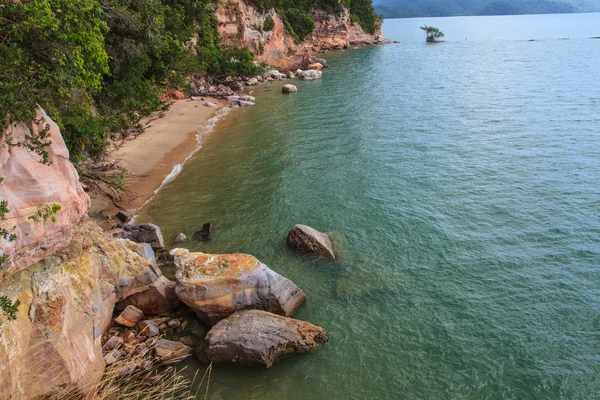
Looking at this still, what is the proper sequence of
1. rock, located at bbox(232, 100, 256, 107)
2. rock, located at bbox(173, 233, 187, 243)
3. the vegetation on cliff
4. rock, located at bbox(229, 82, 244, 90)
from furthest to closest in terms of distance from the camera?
rock, located at bbox(229, 82, 244, 90) → rock, located at bbox(232, 100, 256, 107) → rock, located at bbox(173, 233, 187, 243) → the vegetation on cliff

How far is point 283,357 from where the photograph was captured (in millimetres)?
11539

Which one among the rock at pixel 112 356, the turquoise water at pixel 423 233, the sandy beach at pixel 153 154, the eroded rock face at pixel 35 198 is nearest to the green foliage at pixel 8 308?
the eroded rock face at pixel 35 198

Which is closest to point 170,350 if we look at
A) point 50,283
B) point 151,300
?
point 151,300

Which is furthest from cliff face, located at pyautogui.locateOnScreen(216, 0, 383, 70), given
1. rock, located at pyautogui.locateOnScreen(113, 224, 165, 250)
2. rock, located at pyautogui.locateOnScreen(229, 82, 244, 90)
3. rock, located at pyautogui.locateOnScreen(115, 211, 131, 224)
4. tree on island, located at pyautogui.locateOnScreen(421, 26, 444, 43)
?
rock, located at pyautogui.locateOnScreen(113, 224, 165, 250)

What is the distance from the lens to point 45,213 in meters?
10.4

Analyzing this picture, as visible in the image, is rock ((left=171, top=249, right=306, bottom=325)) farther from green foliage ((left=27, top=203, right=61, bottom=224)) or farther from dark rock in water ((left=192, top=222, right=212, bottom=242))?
green foliage ((left=27, top=203, right=61, bottom=224))

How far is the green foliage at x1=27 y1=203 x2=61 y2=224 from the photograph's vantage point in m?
10.1

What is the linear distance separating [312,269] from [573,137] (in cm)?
2219

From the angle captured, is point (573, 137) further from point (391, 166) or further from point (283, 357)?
point (283, 357)

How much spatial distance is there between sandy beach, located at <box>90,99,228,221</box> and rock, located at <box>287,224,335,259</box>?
829 centimetres

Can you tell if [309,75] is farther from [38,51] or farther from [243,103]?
[38,51]

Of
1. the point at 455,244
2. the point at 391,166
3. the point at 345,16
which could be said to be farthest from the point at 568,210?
the point at 345,16

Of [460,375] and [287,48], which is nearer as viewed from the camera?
[460,375]

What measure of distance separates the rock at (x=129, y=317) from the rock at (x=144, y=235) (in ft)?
13.2
